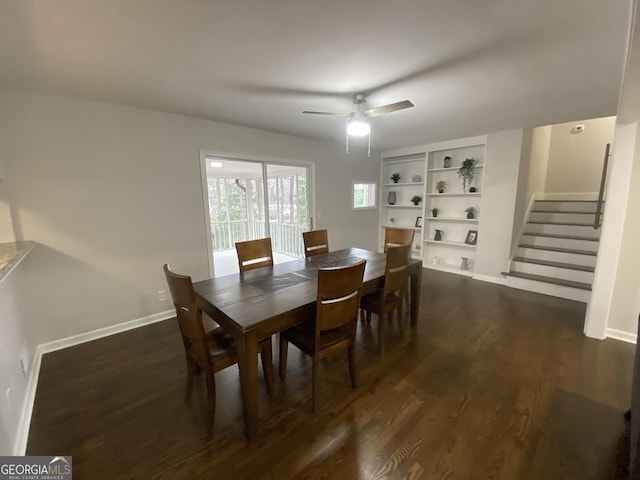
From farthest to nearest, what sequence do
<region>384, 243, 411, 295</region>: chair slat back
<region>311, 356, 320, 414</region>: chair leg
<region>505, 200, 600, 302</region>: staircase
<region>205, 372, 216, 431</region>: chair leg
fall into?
<region>505, 200, 600, 302</region>: staircase < <region>384, 243, 411, 295</region>: chair slat back < <region>311, 356, 320, 414</region>: chair leg < <region>205, 372, 216, 431</region>: chair leg

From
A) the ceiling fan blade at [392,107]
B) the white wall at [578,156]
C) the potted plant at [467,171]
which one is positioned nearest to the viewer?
the ceiling fan blade at [392,107]

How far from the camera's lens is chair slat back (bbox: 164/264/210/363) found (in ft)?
4.95

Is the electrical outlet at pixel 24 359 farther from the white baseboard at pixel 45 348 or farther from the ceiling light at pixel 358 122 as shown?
the ceiling light at pixel 358 122

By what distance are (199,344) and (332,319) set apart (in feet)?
2.81

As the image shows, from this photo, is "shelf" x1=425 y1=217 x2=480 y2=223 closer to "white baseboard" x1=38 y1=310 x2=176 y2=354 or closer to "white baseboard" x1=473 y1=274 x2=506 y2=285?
"white baseboard" x1=473 y1=274 x2=506 y2=285

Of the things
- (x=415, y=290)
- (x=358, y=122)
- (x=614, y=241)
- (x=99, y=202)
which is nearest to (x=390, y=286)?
(x=415, y=290)

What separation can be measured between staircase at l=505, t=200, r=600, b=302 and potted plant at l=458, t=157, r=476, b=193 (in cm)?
136

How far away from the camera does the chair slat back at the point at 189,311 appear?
1508 millimetres

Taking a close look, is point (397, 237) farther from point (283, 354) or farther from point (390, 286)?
point (283, 354)

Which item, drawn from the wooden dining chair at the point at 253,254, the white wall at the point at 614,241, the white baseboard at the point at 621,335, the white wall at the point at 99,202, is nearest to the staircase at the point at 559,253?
the white baseboard at the point at 621,335

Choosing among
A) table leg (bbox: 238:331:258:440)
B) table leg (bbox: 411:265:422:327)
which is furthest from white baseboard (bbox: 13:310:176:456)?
table leg (bbox: 411:265:422:327)

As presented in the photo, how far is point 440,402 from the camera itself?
1.87 metres

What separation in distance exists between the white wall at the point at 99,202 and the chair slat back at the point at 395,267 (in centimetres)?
246

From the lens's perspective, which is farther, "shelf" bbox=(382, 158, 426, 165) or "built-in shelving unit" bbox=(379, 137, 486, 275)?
"shelf" bbox=(382, 158, 426, 165)
